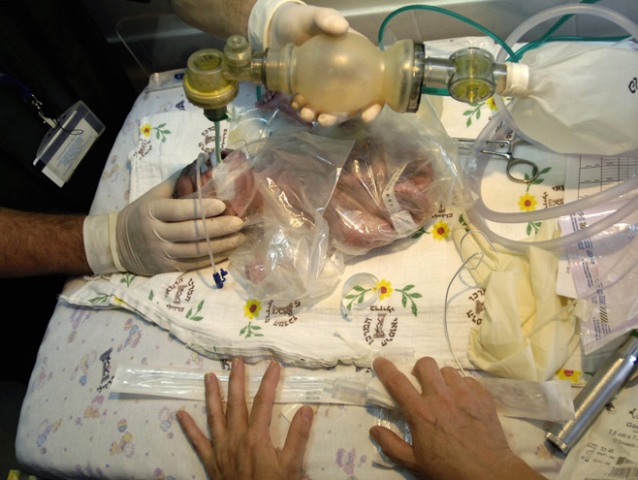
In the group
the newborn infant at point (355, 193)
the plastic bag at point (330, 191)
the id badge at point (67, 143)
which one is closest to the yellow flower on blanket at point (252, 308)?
the plastic bag at point (330, 191)

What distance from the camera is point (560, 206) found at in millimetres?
947

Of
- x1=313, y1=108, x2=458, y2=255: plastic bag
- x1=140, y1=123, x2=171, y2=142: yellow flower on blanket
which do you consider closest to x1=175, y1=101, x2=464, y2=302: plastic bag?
x1=313, y1=108, x2=458, y2=255: plastic bag

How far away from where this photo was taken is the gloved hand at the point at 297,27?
0.84m

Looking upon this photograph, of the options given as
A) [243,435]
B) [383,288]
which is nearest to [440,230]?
[383,288]

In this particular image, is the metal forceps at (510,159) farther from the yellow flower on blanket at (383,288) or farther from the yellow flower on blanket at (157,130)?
the yellow flower on blanket at (157,130)

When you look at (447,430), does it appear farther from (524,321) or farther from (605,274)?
(605,274)

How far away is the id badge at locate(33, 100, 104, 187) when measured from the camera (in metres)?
1.42

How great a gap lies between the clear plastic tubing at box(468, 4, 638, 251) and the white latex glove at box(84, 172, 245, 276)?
54 centimetres

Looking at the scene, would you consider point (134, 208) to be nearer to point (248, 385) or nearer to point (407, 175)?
point (248, 385)

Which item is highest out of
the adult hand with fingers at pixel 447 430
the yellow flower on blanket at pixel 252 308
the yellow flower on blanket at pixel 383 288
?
the yellow flower on blanket at pixel 383 288

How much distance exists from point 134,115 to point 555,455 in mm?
1357

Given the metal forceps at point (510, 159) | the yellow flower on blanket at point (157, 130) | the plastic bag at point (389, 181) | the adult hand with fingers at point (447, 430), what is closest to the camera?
the adult hand with fingers at point (447, 430)

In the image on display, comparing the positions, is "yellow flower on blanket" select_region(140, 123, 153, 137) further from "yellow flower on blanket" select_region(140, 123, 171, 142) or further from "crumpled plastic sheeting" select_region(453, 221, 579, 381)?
"crumpled plastic sheeting" select_region(453, 221, 579, 381)

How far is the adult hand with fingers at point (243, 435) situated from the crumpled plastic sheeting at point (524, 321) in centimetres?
38
